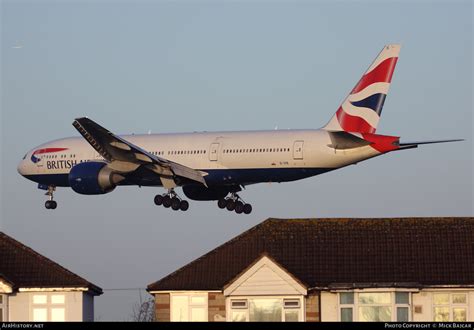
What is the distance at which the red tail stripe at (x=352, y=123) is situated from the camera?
6312 cm

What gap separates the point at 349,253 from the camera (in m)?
48.1

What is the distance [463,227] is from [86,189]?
74.0ft

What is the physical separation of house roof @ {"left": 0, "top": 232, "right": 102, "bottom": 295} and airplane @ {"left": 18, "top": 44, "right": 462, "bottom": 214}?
16049mm

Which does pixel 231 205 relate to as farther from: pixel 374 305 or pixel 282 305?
pixel 374 305

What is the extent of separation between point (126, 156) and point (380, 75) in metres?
13.0

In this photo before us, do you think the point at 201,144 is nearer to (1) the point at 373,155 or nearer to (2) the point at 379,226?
(1) the point at 373,155

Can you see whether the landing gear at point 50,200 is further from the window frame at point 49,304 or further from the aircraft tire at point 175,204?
the window frame at point 49,304

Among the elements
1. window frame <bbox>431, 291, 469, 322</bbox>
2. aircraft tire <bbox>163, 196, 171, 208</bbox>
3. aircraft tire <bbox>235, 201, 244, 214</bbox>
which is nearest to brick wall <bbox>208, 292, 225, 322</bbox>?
window frame <bbox>431, 291, 469, 322</bbox>

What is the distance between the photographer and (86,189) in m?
66.0

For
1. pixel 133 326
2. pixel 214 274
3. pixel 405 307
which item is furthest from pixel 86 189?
pixel 133 326

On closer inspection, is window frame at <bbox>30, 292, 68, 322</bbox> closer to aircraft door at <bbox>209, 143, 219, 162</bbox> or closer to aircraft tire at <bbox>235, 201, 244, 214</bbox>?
aircraft door at <bbox>209, 143, 219, 162</bbox>

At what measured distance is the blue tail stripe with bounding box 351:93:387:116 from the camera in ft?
210

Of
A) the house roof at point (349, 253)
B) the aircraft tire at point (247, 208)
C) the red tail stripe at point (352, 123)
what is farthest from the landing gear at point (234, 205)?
the house roof at point (349, 253)

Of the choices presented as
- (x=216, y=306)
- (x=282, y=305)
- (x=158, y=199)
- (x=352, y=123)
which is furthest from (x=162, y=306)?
(x=158, y=199)
